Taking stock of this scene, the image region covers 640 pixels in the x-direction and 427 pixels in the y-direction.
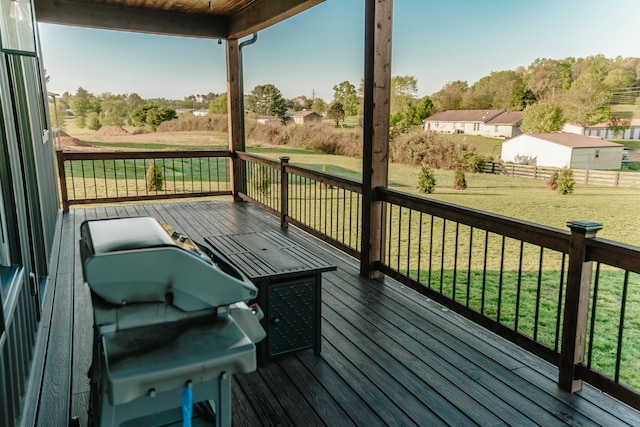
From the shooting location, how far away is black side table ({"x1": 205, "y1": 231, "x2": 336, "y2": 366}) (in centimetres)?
255

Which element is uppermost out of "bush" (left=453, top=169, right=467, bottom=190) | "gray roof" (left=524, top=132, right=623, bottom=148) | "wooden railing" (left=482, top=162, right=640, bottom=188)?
"gray roof" (left=524, top=132, right=623, bottom=148)

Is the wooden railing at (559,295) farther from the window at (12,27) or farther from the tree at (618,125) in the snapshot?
the window at (12,27)

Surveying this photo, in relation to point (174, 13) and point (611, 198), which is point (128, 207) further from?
point (611, 198)

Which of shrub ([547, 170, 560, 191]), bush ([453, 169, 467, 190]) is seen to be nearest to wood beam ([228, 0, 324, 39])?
bush ([453, 169, 467, 190])

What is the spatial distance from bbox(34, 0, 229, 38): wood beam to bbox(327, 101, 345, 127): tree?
155 inches

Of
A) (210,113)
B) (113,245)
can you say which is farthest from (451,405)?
(210,113)

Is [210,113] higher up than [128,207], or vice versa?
[210,113]

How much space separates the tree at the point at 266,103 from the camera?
11648mm

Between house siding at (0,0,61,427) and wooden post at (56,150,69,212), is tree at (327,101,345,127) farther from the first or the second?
house siding at (0,0,61,427)

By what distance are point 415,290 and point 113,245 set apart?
270 cm

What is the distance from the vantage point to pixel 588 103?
5559 mm

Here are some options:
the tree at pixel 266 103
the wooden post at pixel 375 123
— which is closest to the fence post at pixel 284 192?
the wooden post at pixel 375 123

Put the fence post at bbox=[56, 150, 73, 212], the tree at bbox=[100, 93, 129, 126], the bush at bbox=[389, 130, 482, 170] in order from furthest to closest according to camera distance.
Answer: the tree at bbox=[100, 93, 129, 126], the bush at bbox=[389, 130, 482, 170], the fence post at bbox=[56, 150, 73, 212]

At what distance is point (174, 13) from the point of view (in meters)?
6.98
